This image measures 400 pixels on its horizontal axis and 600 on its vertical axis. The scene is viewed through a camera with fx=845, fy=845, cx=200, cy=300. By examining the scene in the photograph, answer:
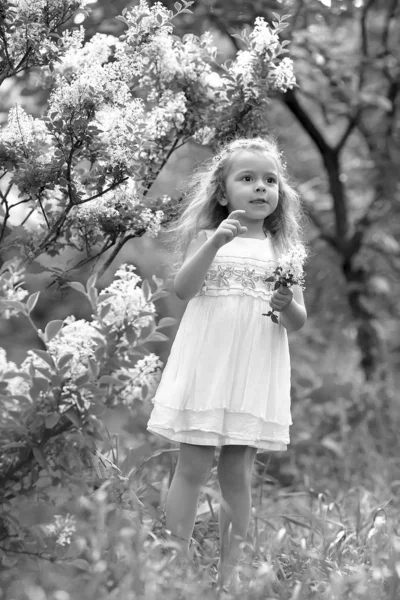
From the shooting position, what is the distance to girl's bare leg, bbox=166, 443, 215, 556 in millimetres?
2703

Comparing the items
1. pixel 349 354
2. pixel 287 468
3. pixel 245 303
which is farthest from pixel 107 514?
pixel 349 354

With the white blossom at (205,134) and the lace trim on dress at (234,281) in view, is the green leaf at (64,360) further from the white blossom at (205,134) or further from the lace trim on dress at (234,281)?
the white blossom at (205,134)

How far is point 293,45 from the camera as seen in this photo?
5.05m

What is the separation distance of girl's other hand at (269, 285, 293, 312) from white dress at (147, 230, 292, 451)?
104 millimetres

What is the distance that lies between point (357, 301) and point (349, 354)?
3.80 metres

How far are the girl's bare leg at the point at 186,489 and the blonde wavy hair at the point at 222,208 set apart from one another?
70cm

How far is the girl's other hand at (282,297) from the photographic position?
8.73 ft

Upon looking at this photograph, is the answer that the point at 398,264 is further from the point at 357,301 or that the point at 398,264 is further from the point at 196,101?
the point at 196,101

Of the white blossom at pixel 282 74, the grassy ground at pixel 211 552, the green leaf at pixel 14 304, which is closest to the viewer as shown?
the grassy ground at pixel 211 552

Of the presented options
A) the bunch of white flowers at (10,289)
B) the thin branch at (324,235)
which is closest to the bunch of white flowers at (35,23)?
the bunch of white flowers at (10,289)

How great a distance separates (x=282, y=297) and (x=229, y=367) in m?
0.28

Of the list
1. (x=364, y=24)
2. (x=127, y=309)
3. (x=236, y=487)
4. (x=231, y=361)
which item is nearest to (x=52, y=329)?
(x=127, y=309)

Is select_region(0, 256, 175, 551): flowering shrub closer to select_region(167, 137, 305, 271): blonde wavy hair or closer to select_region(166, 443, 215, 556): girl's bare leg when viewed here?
select_region(166, 443, 215, 556): girl's bare leg

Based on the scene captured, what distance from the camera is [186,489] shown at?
8.91 feet
